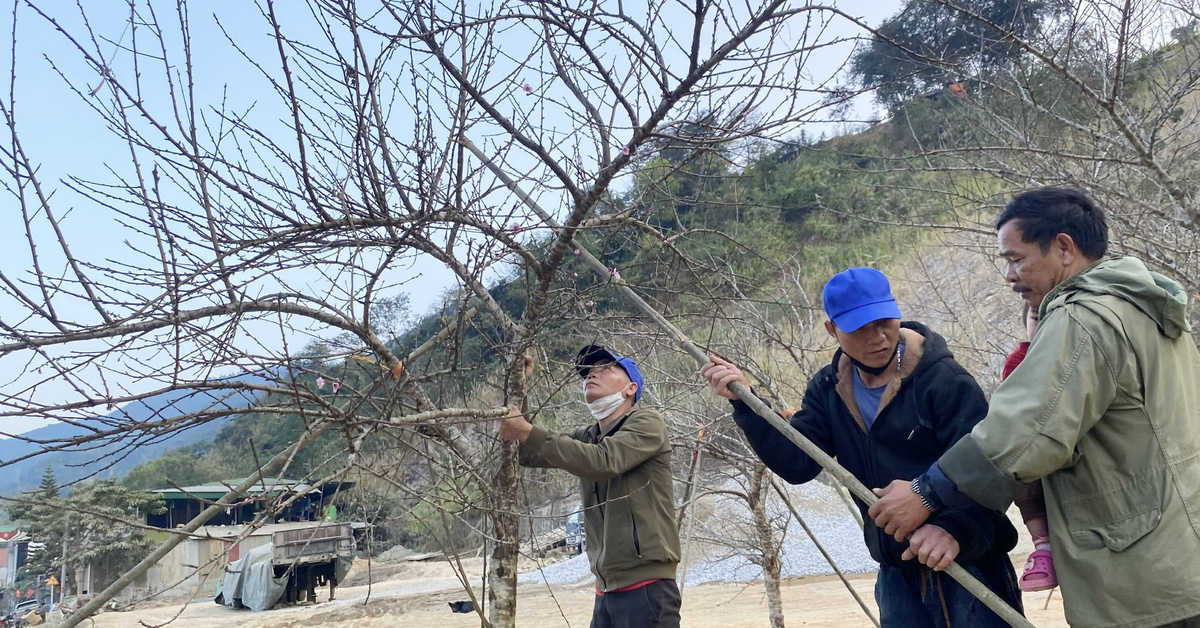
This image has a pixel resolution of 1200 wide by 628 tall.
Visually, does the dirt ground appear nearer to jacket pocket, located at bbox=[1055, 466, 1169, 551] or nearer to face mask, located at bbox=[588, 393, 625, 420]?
face mask, located at bbox=[588, 393, 625, 420]

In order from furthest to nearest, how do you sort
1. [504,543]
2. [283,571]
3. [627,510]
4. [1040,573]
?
[283,571] < [627,510] < [504,543] < [1040,573]

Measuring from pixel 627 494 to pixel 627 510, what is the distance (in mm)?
66

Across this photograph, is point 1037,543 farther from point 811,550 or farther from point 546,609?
point 811,550

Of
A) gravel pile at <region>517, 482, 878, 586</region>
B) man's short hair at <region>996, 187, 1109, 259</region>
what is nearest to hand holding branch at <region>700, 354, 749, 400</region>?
man's short hair at <region>996, 187, 1109, 259</region>

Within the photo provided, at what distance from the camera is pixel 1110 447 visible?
1.95 m

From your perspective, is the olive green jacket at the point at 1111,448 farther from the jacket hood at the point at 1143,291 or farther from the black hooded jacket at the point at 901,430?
the black hooded jacket at the point at 901,430

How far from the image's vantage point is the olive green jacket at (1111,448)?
184 centimetres

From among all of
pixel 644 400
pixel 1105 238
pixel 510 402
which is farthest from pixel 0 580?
pixel 1105 238

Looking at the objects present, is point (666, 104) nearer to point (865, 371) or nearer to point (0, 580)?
point (865, 371)

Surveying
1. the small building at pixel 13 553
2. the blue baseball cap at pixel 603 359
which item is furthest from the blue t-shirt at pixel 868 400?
the small building at pixel 13 553

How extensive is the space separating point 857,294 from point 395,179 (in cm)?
152

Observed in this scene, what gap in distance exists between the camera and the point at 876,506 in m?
2.29

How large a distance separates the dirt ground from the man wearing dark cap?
24.9ft

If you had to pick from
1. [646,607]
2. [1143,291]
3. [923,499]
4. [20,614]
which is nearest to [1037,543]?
[923,499]
